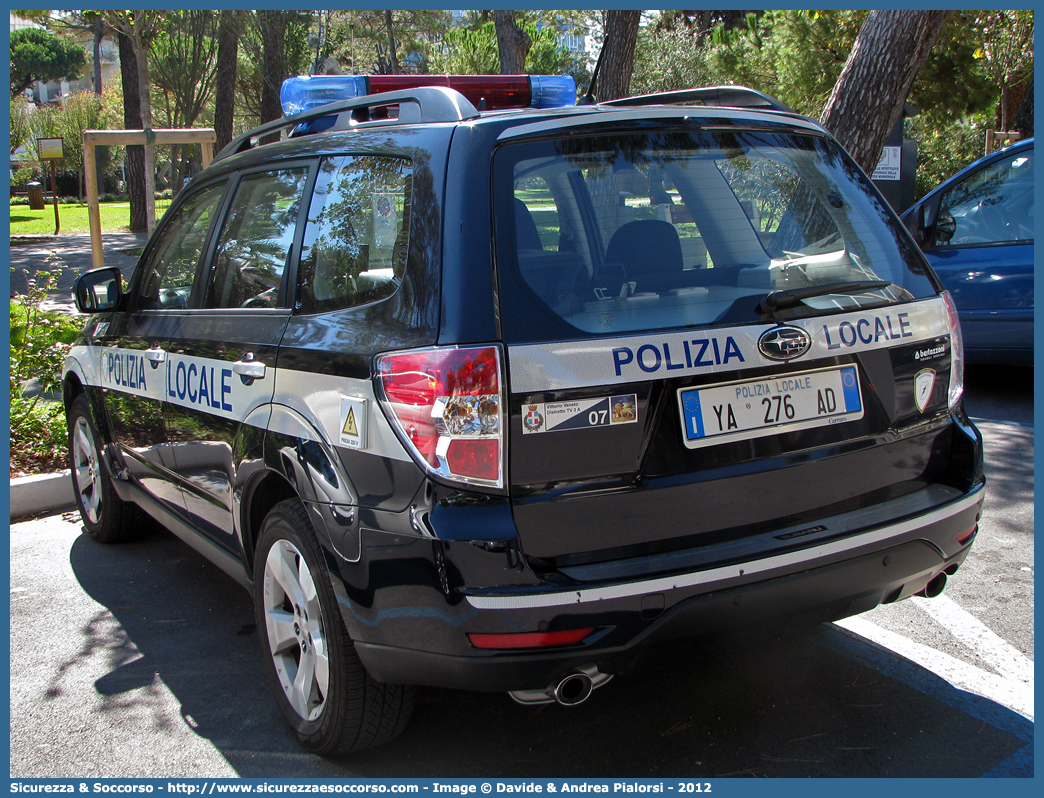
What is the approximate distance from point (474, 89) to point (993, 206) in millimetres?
4350

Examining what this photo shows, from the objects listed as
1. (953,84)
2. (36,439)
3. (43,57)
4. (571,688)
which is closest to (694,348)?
(571,688)

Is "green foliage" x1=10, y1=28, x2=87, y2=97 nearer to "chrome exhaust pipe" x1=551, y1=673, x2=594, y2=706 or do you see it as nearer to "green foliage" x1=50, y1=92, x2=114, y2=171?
"green foliage" x1=50, y1=92, x2=114, y2=171

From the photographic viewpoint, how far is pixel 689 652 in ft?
7.87

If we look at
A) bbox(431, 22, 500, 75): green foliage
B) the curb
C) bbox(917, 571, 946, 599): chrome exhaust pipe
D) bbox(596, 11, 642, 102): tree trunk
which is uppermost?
→ bbox(431, 22, 500, 75): green foliage

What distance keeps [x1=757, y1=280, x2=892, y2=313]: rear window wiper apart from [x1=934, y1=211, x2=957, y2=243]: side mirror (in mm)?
4685

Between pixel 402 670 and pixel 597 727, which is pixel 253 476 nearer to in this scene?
pixel 402 670

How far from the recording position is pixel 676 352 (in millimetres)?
2379

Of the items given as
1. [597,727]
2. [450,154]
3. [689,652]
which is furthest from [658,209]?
A: [597,727]

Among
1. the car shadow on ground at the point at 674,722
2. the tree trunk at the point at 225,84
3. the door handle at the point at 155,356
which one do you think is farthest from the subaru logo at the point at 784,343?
the tree trunk at the point at 225,84

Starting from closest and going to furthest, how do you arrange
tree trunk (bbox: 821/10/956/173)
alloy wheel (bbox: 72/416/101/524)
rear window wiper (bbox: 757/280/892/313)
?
1. rear window wiper (bbox: 757/280/892/313)
2. alloy wheel (bbox: 72/416/101/524)
3. tree trunk (bbox: 821/10/956/173)

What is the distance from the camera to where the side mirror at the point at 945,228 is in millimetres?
6891

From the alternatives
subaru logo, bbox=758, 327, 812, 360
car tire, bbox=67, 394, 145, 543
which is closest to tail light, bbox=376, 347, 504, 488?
subaru logo, bbox=758, 327, 812, 360

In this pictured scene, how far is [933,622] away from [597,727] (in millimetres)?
1491

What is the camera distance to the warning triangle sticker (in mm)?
2453
